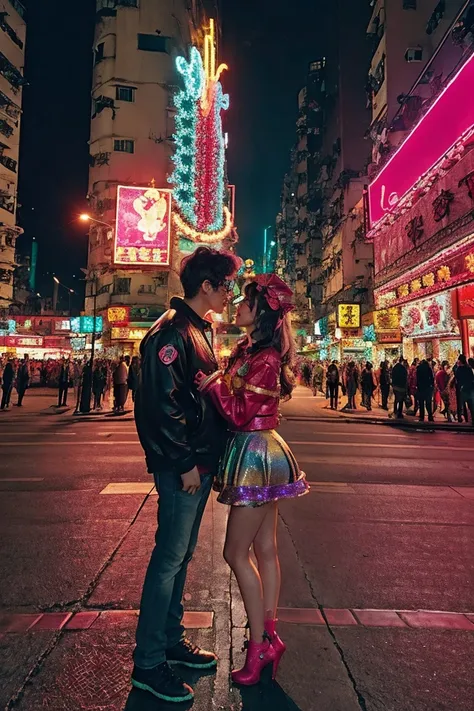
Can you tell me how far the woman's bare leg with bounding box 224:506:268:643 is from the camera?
2371mm

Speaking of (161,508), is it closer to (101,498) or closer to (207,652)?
(207,652)

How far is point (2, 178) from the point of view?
48.5m

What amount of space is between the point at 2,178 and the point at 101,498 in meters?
54.1

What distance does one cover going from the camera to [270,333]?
2.50m

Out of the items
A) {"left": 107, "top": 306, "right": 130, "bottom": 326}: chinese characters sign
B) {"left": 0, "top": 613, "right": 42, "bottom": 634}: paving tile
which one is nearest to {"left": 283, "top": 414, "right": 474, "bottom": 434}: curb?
{"left": 0, "top": 613, "right": 42, "bottom": 634}: paving tile

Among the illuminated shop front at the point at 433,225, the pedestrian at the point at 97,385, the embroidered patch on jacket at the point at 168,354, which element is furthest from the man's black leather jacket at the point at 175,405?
the pedestrian at the point at 97,385

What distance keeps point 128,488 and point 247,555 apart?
409 cm

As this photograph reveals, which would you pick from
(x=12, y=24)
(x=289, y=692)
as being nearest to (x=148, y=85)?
(x=12, y=24)

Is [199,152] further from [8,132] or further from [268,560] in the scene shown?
[268,560]

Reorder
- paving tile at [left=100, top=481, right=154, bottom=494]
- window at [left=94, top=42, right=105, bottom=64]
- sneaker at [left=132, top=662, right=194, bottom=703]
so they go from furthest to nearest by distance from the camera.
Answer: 1. window at [left=94, top=42, right=105, bottom=64]
2. paving tile at [left=100, top=481, right=154, bottom=494]
3. sneaker at [left=132, top=662, right=194, bottom=703]

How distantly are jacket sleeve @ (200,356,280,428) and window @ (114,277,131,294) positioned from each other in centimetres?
4398

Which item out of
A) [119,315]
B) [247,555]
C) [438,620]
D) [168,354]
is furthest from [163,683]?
[119,315]

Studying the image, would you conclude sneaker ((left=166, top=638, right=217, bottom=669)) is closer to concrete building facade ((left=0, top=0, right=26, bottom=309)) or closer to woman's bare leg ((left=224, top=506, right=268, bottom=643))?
woman's bare leg ((left=224, top=506, right=268, bottom=643))

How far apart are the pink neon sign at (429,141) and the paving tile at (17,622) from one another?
16.4 m
